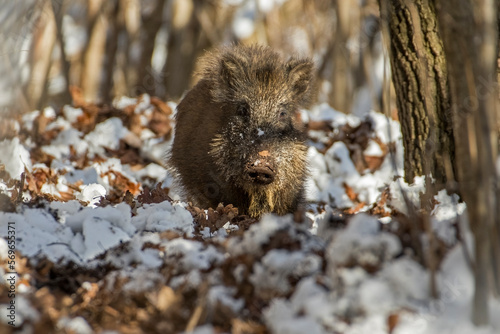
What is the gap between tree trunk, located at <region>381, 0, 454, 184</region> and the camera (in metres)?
5.44

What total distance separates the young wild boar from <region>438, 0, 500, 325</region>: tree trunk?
2.81 meters

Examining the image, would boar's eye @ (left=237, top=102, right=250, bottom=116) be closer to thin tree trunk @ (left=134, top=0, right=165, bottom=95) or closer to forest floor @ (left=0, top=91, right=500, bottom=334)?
forest floor @ (left=0, top=91, right=500, bottom=334)

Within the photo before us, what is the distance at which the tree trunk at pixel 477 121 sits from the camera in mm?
2871

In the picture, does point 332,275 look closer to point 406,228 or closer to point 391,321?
point 391,321

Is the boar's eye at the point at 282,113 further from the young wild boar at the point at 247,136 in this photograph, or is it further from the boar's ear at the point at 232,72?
the boar's ear at the point at 232,72

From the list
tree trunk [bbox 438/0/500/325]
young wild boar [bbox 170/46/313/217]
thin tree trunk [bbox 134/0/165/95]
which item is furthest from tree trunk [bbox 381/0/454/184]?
thin tree trunk [bbox 134/0/165/95]

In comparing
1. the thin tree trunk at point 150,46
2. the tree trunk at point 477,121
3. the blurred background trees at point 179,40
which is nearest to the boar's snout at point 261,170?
the tree trunk at point 477,121

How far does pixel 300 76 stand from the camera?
22.2 feet

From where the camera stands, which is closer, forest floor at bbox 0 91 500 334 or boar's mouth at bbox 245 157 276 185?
forest floor at bbox 0 91 500 334

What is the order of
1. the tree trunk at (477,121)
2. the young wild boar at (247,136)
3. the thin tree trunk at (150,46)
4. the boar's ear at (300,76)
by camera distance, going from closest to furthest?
the tree trunk at (477,121), the young wild boar at (247,136), the boar's ear at (300,76), the thin tree trunk at (150,46)

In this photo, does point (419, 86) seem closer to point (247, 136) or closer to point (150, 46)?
point (247, 136)

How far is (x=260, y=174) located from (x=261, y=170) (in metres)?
0.07

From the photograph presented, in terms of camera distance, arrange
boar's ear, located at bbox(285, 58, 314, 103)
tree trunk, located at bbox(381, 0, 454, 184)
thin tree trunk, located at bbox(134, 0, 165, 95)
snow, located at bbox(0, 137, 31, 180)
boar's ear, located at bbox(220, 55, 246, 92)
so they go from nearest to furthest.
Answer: tree trunk, located at bbox(381, 0, 454, 184) < snow, located at bbox(0, 137, 31, 180) < boar's ear, located at bbox(220, 55, 246, 92) < boar's ear, located at bbox(285, 58, 314, 103) < thin tree trunk, located at bbox(134, 0, 165, 95)

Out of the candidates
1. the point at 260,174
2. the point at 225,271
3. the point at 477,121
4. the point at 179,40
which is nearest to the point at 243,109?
the point at 260,174
